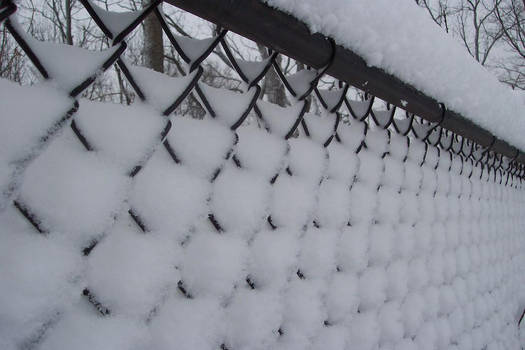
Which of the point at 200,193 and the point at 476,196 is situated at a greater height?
the point at 476,196

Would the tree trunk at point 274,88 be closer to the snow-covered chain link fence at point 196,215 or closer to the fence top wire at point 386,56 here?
the fence top wire at point 386,56

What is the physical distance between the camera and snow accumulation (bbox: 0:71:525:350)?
466 millimetres

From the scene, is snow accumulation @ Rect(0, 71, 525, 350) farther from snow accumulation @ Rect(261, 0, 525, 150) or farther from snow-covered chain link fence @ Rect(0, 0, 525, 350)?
snow accumulation @ Rect(261, 0, 525, 150)

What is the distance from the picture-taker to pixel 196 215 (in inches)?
A: 25.7

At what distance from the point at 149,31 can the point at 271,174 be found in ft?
23.9

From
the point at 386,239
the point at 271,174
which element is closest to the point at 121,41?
the point at 271,174

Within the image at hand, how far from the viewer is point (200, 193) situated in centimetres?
66

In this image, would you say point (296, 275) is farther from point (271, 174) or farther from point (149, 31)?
point (149, 31)

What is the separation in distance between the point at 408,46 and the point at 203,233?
2.81ft

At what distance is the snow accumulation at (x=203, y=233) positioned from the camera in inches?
18.3

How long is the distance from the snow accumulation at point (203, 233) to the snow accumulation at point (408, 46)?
8.6 inches

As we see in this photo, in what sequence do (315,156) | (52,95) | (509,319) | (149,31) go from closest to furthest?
1. (52,95)
2. (315,156)
3. (509,319)
4. (149,31)

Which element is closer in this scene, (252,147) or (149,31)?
(252,147)

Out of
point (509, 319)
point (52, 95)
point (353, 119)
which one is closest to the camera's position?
point (52, 95)
